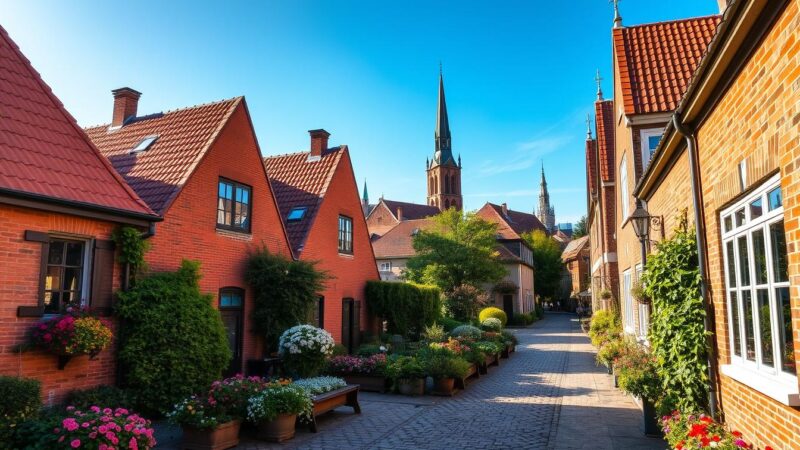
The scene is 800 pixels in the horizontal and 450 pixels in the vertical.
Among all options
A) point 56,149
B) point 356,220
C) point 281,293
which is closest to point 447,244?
point 356,220

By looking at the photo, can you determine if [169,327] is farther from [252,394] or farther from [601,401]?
[601,401]

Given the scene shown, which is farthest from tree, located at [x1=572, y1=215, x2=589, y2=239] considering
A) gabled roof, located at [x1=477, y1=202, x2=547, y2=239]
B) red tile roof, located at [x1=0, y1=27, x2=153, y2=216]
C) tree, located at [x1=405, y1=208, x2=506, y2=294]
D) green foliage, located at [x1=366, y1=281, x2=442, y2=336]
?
red tile roof, located at [x1=0, y1=27, x2=153, y2=216]

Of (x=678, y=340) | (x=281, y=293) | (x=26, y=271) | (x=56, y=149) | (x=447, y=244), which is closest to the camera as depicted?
(x=678, y=340)

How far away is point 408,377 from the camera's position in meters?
13.2

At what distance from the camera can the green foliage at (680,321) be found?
678cm

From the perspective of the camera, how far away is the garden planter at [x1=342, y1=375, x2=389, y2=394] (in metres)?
13.4

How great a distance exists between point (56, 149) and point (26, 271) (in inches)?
101

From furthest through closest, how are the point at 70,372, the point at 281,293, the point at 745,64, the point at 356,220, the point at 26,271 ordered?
the point at 356,220
the point at 281,293
the point at 70,372
the point at 26,271
the point at 745,64

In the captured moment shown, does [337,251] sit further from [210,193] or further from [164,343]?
[164,343]

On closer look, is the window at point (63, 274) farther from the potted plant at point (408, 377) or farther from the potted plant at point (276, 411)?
the potted plant at point (408, 377)

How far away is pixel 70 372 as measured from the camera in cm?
882

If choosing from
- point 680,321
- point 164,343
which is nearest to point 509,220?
point 164,343

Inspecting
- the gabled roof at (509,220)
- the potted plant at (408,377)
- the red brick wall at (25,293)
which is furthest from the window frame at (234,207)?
the gabled roof at (509,220)

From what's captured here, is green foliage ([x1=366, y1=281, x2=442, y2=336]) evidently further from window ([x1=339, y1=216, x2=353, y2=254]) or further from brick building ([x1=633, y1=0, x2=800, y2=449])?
brick building ([x1=633, y1=0, x2=800, y2=449])
